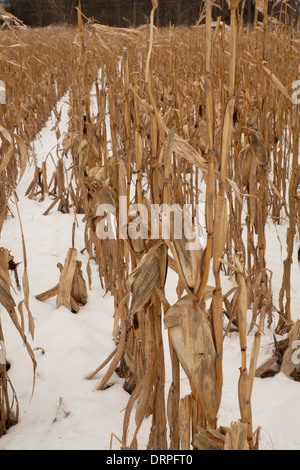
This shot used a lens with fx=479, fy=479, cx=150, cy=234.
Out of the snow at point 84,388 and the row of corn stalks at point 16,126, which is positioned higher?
the row of corn stalks at point 16,126

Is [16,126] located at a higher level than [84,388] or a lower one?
higher

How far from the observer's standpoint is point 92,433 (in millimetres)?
871

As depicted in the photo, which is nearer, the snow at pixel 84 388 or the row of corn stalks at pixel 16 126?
Result: the row of corn stalks at pixel 16 126

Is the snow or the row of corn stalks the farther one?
the snow

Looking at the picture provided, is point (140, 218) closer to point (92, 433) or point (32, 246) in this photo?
point (92, 433)

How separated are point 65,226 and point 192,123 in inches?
27.5

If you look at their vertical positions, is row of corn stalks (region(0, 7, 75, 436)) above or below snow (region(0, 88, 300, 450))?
above

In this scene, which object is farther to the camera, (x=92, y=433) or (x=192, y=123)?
(x=192, y=123)

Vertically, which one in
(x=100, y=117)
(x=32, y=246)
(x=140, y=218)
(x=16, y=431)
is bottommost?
(x=16, y=431)

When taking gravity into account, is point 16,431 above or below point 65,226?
below

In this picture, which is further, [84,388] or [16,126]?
[16,126]
